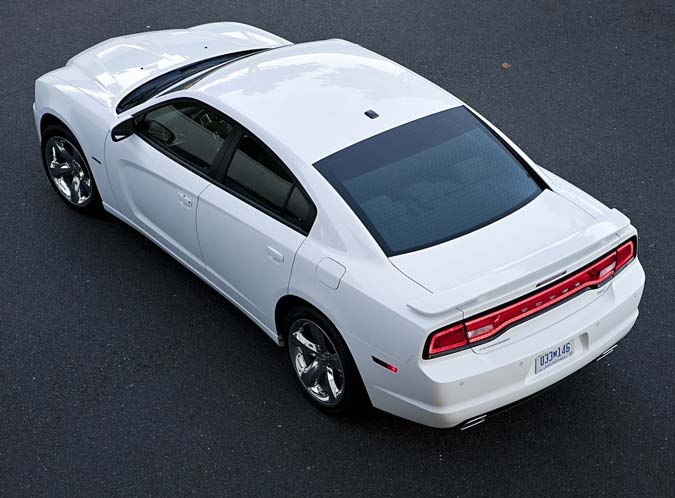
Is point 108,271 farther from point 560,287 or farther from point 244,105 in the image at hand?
point 560,287

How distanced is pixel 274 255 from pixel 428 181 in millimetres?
A: 948

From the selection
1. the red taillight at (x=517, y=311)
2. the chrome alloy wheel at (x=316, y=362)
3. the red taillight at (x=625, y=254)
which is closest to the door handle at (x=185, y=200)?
the chrome alloy wheel at (x=316, y=362)

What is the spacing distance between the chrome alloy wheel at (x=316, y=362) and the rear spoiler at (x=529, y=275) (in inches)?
32.6

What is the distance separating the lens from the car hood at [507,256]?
13.9 feet

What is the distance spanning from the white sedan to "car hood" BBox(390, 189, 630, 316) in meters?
0.01

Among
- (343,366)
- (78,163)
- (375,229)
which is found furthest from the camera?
(78,163)

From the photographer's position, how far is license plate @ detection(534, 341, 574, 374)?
4.46 meters

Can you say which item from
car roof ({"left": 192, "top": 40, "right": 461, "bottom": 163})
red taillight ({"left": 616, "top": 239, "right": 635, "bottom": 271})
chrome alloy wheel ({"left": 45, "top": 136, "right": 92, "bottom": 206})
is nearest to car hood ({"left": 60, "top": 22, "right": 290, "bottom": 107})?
chrome alloy wheel ({"left": 45, "top": 136, "right": 92, "bottom": 206})

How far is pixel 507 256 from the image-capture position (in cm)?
448

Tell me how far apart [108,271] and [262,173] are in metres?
1.85

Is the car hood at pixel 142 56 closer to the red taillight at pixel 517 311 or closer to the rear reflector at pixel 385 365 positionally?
the rear reflector at pixel 385 365

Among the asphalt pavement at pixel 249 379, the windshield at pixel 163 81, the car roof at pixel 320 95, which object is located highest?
the car roof at pixel 320 95

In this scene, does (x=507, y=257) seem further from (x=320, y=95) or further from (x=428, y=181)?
(x=320, y=95)

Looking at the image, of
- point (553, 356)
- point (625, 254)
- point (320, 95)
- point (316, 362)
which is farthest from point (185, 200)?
point (625, 254)
